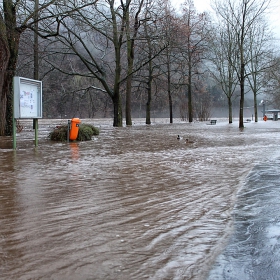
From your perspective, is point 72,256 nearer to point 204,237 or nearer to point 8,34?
point 204,237

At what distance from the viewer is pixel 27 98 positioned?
32.8 feet

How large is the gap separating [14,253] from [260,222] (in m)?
2.25

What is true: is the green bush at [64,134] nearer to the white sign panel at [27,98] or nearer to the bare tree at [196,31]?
the white sign panel at [27,98]

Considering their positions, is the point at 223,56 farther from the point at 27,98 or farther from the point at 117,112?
the point at 27,98

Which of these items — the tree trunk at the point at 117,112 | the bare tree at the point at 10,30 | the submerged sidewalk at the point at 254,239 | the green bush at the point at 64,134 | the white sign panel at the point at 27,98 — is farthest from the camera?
the tree trunk at the point at 117,112

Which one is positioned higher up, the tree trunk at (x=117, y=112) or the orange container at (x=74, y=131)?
the tree trunk at (x=117, y=112)

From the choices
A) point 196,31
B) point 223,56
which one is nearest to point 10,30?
point 196,31

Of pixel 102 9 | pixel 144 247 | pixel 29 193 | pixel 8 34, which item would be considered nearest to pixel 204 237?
pixel 144 247

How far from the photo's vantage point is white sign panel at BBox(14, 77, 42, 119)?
9488 mm

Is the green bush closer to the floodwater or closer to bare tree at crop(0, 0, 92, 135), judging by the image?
bare tree at crop(0, 0, 92, 135)

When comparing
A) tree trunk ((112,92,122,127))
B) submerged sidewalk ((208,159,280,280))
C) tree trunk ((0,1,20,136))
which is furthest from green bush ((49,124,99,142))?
A: tree trunk ((112,92,122,127))

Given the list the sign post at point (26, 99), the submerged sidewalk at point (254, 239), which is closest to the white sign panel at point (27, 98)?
the sign post at point (26, 99)

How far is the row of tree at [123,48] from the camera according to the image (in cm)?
1507

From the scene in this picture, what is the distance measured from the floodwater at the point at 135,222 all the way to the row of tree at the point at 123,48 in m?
9.72
